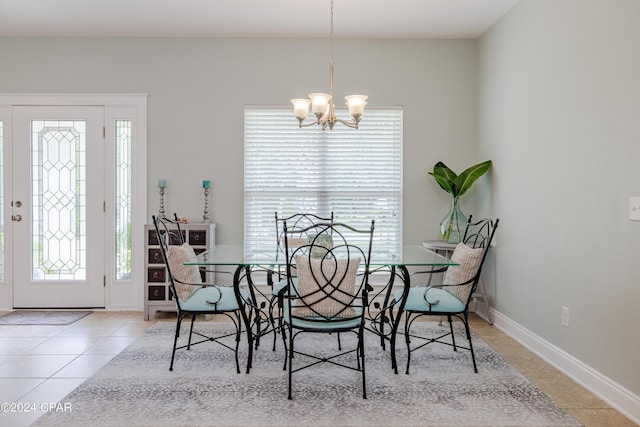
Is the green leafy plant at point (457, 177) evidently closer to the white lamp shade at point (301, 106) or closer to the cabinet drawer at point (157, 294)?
the white lamp shade at point (301, 106)

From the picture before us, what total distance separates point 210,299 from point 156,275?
1437 mm

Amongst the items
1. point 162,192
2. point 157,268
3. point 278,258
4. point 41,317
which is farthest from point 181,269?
point 41,317

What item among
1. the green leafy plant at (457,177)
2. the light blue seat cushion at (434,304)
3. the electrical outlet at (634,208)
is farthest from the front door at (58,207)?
the electrical outlet at (634,208)

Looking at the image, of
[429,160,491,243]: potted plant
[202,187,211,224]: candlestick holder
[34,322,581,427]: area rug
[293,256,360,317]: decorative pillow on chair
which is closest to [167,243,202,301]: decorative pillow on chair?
[34,322,581,427]: area rug

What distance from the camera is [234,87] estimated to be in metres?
4.52

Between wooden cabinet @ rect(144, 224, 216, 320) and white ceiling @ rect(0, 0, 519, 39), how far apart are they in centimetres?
192

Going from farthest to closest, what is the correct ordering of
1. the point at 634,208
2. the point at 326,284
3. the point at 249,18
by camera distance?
the point at 249,18 → the point at 326,284 → the point at 634,208

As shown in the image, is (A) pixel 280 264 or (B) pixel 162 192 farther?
(B) pixel 162 192

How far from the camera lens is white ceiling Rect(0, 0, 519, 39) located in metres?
3.73

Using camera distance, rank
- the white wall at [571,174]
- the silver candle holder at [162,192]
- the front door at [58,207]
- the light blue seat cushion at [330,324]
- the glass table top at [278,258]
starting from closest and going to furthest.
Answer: the white wall at [571,174]
the light blue seat cushion at [330,324]
the glass table top at [278,258]
the silver candle holder at [162,192]
the front door at [58,207]

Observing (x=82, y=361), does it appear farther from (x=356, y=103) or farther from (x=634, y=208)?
(x=634, y=208)

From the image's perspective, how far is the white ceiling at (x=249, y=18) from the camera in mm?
3727

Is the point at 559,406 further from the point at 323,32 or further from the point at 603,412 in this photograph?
the point at 323,32

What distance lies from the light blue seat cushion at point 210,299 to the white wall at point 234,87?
1.47 meters
